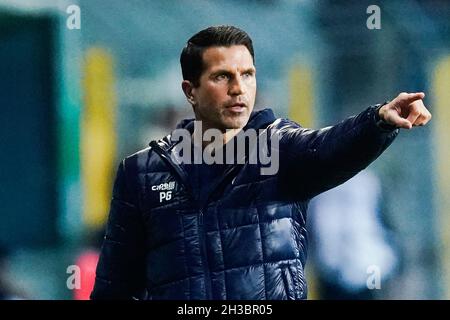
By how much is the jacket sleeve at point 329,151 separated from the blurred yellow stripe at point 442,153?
1.35 m

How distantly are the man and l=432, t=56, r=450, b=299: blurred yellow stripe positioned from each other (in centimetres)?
132

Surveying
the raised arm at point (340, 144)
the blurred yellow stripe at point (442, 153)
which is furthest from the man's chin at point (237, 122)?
the blurred yellow stripe at point (442, 153)

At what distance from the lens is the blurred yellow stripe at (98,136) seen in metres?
4.31

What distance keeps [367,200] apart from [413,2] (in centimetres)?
96

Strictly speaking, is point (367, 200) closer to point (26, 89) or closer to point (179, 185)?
point (179, 185)

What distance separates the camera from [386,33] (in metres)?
4.42

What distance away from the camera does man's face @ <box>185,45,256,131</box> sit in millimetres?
3324

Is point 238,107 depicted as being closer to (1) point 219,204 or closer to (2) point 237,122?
(2) point 237,122

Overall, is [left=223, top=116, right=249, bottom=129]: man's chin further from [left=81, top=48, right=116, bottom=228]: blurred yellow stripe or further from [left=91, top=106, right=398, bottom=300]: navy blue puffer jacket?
[left=81, top=48, right=116, bottom=228]: blurred yellow stripe

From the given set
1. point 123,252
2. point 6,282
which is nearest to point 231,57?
point 123,252

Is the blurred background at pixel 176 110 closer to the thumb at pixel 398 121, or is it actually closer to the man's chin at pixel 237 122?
the man's chin at pixel 237 122

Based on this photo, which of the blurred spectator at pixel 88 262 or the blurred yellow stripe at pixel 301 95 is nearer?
the blurred spectator at pixel 88 262

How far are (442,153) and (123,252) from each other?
179cm
